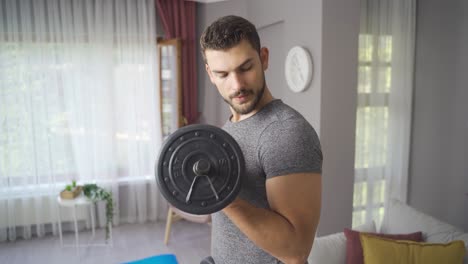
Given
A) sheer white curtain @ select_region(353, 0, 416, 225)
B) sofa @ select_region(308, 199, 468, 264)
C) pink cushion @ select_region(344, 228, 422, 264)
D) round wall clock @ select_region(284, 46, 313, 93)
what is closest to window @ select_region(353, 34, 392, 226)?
sheer white curtain @ select_region(353, 0, 416, 225)

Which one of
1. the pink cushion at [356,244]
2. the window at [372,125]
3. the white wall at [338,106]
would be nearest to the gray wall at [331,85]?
the white wall at [338,106]

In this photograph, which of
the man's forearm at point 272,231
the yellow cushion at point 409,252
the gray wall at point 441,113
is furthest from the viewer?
the gray wall at point 441,113

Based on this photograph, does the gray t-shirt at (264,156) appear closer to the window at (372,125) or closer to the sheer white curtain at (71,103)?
Result: the window at (372,125)

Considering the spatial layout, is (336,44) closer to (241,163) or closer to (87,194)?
(241,163)

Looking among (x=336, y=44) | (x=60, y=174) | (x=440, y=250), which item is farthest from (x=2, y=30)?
(x=440, y=250)

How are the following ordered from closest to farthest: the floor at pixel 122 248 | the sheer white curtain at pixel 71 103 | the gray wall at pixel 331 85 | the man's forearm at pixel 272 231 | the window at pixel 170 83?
the man's forearm at pixel 272 231 < the gray wall at pixel 331 85 < the floor at pixel 122 248 < the sheer white curtain at pixel 71 103 < the window at pixel 170 83

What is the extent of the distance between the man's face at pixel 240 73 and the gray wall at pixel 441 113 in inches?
112

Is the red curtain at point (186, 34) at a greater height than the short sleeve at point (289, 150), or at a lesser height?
greater

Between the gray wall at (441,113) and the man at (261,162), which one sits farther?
the gray wall at (441,113)

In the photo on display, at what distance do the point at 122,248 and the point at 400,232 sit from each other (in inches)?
92.6

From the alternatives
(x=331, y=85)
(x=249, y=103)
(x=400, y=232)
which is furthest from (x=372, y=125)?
(x=249, y=103)

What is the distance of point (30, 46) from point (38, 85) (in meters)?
0.36

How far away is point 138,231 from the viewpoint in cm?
346

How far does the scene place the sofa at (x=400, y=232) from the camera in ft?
5.65
